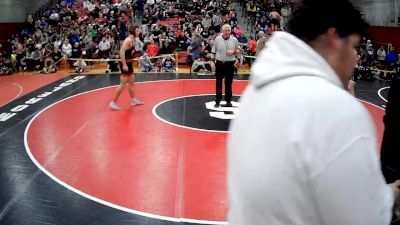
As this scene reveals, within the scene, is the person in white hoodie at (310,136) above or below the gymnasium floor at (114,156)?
above

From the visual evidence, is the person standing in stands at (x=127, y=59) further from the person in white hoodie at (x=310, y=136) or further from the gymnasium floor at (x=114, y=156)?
the person in white hoodie at (x=310, y=136)

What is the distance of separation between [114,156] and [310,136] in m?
5.33

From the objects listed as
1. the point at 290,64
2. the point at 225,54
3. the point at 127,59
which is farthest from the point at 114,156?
the point at 290,64

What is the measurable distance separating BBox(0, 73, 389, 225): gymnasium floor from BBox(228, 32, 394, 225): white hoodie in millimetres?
3157

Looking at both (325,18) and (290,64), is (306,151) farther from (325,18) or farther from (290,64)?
(325,18)

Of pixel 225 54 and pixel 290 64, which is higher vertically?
pixel 290 64

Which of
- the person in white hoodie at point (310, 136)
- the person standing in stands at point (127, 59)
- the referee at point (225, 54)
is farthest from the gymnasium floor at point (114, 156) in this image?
the person in white hoodie at point (310, 136)

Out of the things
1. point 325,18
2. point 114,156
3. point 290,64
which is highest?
point 325,18

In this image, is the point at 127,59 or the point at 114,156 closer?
the point at 114,156

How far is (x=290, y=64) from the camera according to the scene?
969 mm

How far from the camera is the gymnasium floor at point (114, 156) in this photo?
14.0 feet

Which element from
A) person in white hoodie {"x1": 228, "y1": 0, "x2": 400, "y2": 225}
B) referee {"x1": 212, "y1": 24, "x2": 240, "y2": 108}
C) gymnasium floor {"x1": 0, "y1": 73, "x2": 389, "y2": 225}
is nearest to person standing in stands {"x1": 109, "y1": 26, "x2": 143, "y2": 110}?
gymnasium floor {"x1": 0, "y1": 73, "x2": 389, "y2": 225}

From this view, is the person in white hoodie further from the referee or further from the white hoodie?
the referee

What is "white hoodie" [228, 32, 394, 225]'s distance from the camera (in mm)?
857
